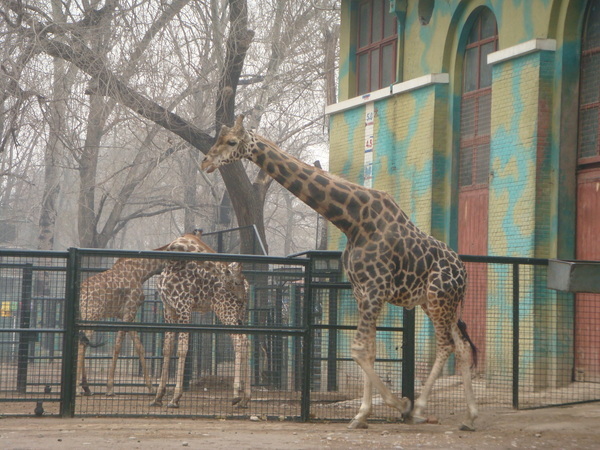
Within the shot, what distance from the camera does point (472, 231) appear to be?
15.2 meters

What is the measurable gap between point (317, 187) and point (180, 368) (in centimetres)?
274

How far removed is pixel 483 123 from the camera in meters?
15.1

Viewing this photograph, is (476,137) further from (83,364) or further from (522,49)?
(83,364)

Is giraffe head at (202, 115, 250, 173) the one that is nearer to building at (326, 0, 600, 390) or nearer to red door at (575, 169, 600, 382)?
building at (326, 0, 600, 390)

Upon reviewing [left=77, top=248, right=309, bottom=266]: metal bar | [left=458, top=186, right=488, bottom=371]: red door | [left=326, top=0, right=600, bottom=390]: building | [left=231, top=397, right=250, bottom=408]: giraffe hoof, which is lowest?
[left=231, top=397, right=250, bottom=408]: giraffe hoof

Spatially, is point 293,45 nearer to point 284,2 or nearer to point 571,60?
point 284,2

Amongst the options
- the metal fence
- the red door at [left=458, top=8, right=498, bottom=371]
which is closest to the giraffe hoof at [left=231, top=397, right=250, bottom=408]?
the metal fence

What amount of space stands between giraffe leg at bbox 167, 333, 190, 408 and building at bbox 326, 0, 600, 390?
3.40 m

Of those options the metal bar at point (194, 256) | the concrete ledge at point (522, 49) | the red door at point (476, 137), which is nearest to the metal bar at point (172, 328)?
the metal bar at point (194, 256)

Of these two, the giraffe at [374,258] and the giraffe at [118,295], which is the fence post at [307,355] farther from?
the giraffe at [118,295]

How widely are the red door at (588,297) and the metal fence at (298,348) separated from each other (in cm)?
4

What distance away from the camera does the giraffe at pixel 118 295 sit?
12.1m

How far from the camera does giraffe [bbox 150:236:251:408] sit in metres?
11.5

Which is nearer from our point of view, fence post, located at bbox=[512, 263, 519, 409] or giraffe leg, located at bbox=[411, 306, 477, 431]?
giraffe leg, located at bbox=[411, 306, 477, 431]
